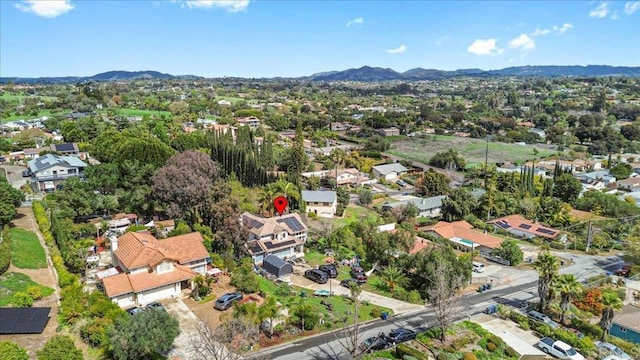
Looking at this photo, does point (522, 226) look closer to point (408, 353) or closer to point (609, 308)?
point (609, 308)

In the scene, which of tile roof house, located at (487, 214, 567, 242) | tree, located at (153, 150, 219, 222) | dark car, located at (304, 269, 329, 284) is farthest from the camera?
tile roof house, located at (487, 214, 567, 242)

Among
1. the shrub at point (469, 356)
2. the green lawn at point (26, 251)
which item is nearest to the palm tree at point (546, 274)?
the shrub at point (469, 356)

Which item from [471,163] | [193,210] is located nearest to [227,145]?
[193,210]

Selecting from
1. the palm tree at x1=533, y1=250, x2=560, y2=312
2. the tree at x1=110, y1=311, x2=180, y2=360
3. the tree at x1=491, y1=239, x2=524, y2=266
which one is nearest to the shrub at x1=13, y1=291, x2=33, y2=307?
the tree at x1=110, y1=311, x2=180, y2=360

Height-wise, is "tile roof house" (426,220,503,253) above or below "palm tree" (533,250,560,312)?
below

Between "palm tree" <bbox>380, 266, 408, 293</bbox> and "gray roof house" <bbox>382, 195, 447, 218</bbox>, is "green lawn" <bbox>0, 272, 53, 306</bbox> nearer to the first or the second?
"palm tree" <bbox>380, 266, 408, 293</bbox>

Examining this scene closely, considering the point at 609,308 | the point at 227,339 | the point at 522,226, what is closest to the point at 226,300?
the point at 227,339

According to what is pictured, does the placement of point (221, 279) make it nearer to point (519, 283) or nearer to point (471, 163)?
point (519, 283)
